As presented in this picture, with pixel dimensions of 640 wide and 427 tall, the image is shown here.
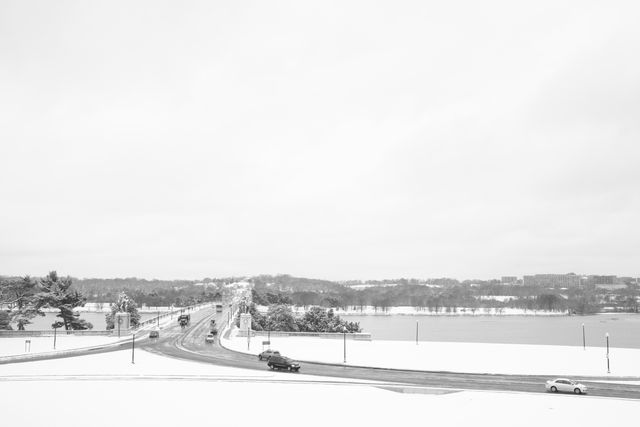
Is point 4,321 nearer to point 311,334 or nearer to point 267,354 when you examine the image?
point 311,334

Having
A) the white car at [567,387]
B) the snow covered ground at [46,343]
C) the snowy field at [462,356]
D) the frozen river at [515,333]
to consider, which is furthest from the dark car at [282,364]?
the frozen river at [515,333]

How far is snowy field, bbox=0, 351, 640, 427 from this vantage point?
2897 cm

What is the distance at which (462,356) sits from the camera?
52688 millimetres

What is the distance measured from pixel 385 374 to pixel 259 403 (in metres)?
13.7

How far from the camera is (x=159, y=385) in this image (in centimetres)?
3747

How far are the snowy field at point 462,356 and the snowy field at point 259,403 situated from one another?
33.2ft

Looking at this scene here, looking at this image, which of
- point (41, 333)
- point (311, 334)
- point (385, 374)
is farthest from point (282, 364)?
point (41, 333)

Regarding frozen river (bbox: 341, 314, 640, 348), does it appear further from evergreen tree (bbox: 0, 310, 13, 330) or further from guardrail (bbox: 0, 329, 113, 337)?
evergreen tree (bbox: 0, 310, 13, 330)

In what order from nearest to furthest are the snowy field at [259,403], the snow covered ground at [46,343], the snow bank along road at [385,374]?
the snowy field at [259,403], the snow bank along road at [385,374], the snow covered ground at [46,343]

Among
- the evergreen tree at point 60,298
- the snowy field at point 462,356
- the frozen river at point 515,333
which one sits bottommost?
the frozen river at point 515,333

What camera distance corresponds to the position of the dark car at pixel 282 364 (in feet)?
144

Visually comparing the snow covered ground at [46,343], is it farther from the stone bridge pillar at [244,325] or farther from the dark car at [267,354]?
the dark car at [267,354]

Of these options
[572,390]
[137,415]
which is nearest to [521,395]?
[572,390]

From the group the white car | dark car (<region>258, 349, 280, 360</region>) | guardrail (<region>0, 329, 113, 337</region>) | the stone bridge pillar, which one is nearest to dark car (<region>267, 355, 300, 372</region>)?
dark car (<region>258, 349, 280, 360</region>)
